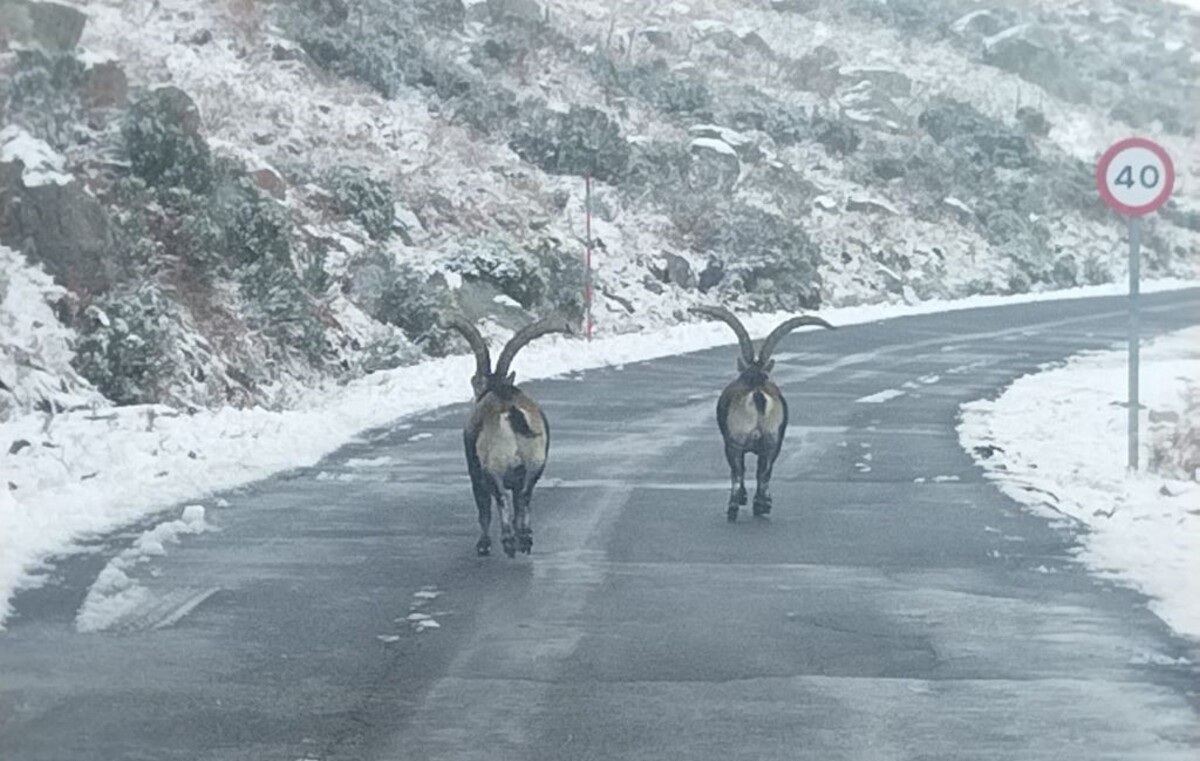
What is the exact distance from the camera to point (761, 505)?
44.3 ft

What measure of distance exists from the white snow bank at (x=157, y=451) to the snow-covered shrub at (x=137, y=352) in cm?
147

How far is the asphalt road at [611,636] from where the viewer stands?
731 cm

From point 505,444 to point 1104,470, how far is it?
680cm

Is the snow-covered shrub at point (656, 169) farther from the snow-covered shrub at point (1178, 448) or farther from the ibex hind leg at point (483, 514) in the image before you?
the ibex hind leg at point (483, 514)

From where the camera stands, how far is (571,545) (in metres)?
12.1

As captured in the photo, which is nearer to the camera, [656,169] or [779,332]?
[779,332]

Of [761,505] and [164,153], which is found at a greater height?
[164,153]

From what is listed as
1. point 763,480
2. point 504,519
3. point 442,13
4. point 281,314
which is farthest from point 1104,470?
point 442,13

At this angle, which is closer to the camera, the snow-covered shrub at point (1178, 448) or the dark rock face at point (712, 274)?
the snow-covered shrub at point (1178, 448)

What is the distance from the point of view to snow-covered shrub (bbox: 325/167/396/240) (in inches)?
1265

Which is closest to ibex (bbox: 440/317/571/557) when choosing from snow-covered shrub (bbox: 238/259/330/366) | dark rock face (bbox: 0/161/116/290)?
dark rock face (bbox: 0/161/116/290)

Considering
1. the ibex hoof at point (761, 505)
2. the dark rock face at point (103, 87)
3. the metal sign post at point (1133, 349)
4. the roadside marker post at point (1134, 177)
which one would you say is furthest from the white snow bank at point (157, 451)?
the dark rock face at point (103, 87)

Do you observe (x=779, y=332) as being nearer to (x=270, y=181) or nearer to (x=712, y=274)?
(x=270, y=181)

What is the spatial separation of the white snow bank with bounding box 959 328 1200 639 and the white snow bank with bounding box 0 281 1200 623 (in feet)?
20.5
